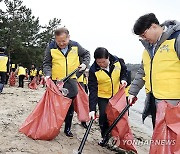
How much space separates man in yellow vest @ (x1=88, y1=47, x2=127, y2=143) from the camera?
4012 millimetres

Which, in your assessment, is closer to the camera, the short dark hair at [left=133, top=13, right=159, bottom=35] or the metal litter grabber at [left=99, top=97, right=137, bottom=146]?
the short dark hair at [left=133, top=13, right=159, bottom=35]

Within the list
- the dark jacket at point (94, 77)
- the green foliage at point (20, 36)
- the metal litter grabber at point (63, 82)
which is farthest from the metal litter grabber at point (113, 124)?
the green foliage at point (20, 36)

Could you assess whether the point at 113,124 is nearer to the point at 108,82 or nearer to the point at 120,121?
the point at 120,121

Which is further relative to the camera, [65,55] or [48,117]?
[65,55]

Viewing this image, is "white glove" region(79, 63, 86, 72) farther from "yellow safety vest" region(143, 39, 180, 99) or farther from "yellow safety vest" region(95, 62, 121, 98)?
"yellow safety vest" region(143, 39, 180, 99)

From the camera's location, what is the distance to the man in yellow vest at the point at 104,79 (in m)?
4.01

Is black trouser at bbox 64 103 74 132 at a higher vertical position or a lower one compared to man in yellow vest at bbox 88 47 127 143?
lower

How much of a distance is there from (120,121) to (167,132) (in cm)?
141

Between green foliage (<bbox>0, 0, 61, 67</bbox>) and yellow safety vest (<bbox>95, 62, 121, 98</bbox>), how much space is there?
26.9m

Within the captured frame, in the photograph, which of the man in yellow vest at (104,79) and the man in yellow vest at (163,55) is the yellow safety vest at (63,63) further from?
the man in yellow vest at (163,55)

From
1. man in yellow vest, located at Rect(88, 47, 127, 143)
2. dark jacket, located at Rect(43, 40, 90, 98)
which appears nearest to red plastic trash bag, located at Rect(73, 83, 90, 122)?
dark jacket, located at Rect(43, 40, 90, 98)

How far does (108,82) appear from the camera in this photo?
4.15m

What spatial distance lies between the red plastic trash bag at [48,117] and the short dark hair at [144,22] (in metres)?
1.40

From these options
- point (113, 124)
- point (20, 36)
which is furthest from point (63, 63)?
point (20, 36)
